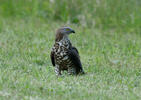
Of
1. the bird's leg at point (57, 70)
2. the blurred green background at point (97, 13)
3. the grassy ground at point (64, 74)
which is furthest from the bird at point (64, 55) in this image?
the blurred green background at point (97, 13)

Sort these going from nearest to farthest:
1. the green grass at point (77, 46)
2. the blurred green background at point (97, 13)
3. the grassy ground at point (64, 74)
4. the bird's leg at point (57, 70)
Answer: the grassy ground at point (64, 74) < the green grass at point (77, 46) < the bird's leg at point (57, 70) < the blurred green background at point (97, 13)

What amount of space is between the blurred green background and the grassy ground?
1.27ft

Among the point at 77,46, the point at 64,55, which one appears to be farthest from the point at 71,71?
the point at 77,46

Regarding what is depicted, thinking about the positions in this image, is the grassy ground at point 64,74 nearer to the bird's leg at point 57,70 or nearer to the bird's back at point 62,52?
the bird's leg at point 57,70

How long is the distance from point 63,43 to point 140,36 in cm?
554

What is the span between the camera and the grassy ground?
6.29 meters

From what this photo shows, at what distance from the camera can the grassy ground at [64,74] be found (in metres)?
6.29

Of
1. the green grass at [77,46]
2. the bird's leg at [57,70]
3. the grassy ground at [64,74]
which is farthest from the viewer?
the bird's leg at [57,70]

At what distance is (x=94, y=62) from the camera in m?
9.17

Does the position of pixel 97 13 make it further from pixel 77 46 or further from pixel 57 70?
pixel 57 70

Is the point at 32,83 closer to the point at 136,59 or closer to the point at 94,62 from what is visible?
the point at 94,62

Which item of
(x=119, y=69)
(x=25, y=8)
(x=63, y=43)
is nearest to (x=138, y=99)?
(x=63, y=43)

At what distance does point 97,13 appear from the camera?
42.8 feet

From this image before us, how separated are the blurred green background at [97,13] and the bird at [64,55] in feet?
16.9
